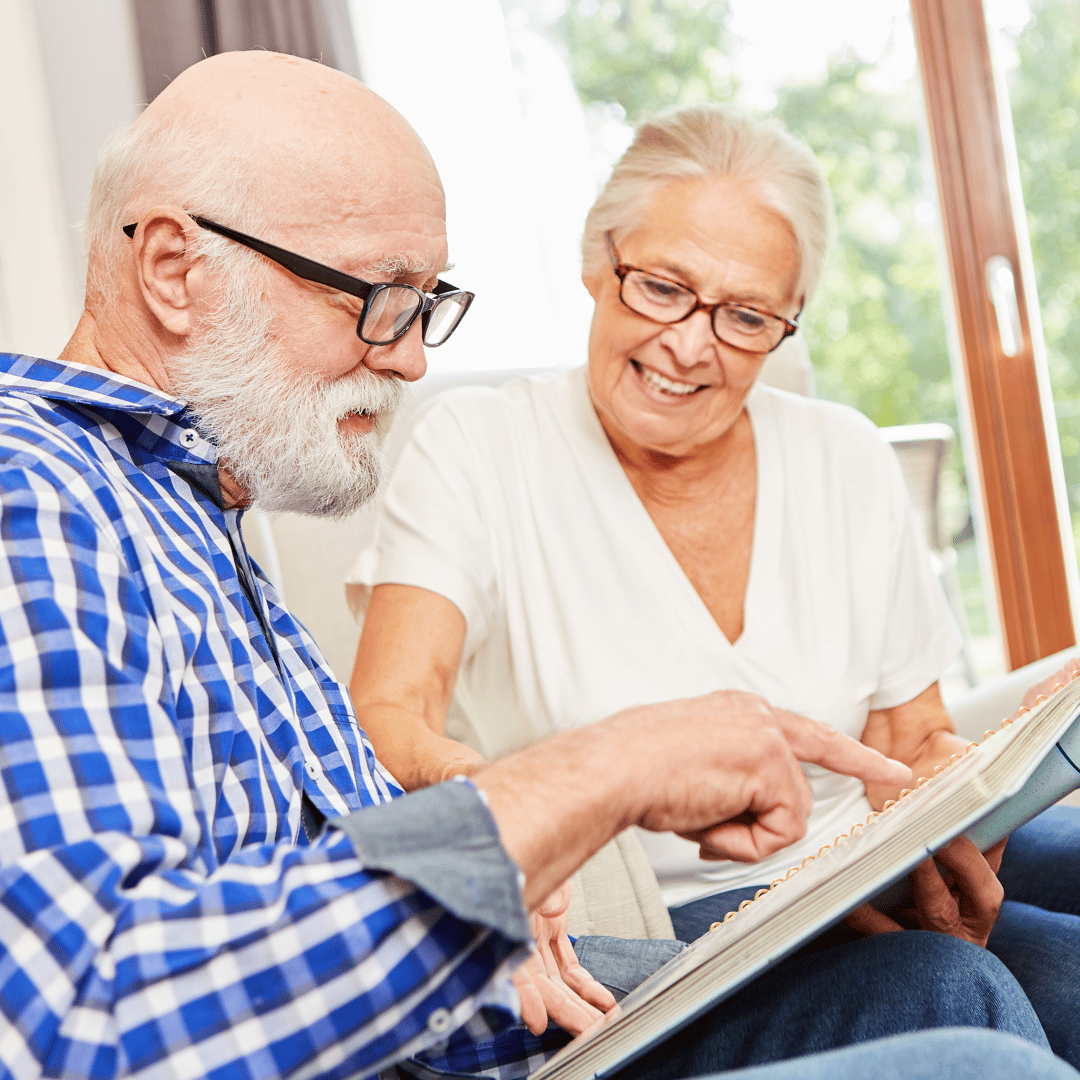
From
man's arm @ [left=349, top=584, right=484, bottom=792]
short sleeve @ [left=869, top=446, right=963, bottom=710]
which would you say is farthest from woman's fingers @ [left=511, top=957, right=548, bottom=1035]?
short sleeve @ [left=869, top=446, right=963, bottom=710]

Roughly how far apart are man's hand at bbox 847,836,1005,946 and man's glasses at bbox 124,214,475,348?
59 centimetres

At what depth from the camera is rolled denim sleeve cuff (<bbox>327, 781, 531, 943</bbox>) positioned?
48cm

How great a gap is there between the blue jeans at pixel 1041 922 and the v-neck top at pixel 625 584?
0.67ft

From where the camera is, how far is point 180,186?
0.83 meters

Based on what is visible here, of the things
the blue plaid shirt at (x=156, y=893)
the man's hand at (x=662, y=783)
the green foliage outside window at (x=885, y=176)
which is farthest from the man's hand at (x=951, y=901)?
the green foliage outside window at (x=885, y=176)

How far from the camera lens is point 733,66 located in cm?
382

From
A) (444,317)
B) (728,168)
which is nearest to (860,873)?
(444,317)

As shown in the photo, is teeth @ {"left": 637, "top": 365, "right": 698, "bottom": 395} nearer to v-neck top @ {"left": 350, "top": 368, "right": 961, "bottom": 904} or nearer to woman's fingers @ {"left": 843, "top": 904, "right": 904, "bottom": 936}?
v-neck top @ {"left": 350, "top": 368, "right": 961, "bottom": 904}

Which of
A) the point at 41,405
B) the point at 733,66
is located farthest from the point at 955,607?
the point at 41,405

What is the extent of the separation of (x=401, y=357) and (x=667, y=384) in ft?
1.75

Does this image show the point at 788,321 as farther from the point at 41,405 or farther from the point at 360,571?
the point at 41,405

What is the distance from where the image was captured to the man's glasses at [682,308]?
1.35 metres

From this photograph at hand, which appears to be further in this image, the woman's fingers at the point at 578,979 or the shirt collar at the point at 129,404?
the woman's fingers at the point at 578,979

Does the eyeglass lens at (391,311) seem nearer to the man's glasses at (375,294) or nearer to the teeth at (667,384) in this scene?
the man's glasses at (375,294)
